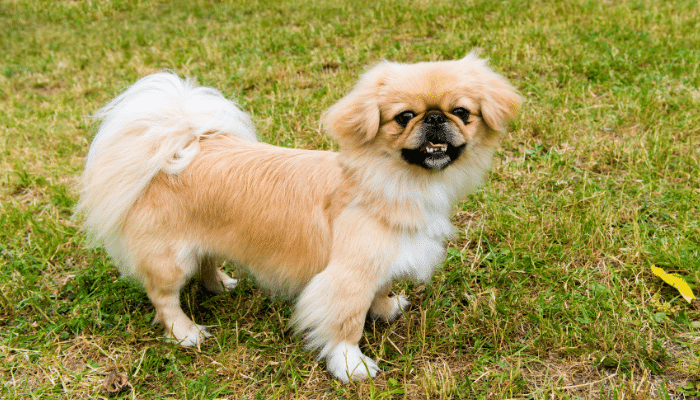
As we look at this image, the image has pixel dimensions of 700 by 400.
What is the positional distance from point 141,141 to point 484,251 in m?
1.99

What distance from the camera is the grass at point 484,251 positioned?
225 centimetres

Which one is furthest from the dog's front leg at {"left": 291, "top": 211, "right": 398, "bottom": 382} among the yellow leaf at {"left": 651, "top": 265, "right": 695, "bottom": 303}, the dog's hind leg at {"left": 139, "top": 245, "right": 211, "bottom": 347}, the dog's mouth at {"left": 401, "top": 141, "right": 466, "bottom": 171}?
the yellow leaf at {"left": 651, "top": 265, "right": 695, "bottom": 303}

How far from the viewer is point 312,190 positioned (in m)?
2.19

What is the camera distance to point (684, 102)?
3959 mm


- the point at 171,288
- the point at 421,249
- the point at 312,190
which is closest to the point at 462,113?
the point at 421,249

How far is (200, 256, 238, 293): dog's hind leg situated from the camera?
2.73 meters

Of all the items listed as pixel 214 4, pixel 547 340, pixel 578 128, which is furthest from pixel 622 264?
pixel 214 4

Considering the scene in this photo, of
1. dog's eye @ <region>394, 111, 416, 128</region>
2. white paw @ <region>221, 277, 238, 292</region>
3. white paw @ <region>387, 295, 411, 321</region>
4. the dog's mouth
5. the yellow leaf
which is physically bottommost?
white paw @ <region>221, 277, 238, 292</region>

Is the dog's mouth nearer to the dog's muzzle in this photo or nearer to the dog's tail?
the dog's muzzle

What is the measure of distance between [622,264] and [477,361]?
1.06 m

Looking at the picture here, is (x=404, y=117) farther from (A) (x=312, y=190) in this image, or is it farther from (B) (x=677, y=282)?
(B) (x=677, y=282)

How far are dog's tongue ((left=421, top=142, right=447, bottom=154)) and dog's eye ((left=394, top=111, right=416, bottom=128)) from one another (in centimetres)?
13

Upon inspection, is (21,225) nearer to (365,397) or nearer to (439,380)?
(365,397)

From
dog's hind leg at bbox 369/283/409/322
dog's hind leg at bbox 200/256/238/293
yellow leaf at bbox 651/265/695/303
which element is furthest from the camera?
dog's hind leg at bbox 200/256/238/293
